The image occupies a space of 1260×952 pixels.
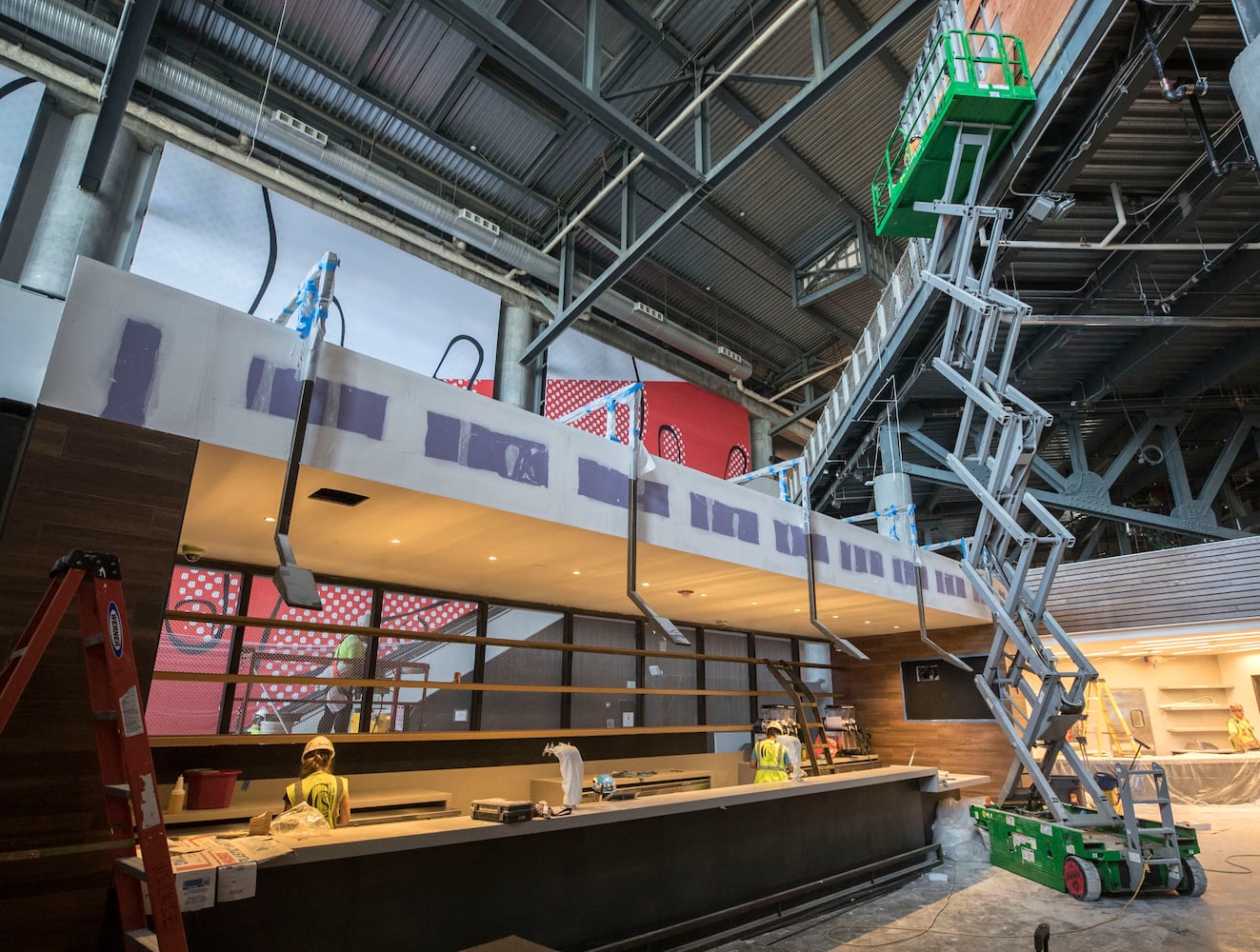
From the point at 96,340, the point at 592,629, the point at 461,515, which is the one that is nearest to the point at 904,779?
the point at 592,629

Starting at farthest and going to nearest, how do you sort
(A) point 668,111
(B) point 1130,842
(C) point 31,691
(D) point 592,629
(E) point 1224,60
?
(A) point 668,111 < (D) point 592,629 < (B) point 1130,842 < (E) point 1224,60 < (C) point 31,691

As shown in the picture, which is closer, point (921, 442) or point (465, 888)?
point (465, 888)

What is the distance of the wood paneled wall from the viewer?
11.3 meters

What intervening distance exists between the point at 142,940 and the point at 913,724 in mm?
12201

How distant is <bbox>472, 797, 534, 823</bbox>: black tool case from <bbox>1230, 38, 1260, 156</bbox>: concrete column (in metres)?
5.02

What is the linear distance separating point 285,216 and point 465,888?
9423mm

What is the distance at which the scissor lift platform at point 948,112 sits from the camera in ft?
25.0

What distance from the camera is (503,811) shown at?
4.49 meters

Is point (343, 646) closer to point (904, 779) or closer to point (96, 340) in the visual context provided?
point (96, 340)

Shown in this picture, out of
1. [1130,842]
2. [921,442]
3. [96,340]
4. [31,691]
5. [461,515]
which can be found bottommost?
[1130,842]

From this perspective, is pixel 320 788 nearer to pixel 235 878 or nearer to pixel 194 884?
pixel 235 878

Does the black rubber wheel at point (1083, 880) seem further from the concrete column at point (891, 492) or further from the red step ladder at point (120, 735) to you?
the red step ladder at point (120, 735)

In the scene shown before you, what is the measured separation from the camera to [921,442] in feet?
45.7

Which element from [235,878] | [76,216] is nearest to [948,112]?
[235,878]
